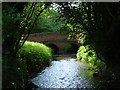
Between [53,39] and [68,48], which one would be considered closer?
[68,48]

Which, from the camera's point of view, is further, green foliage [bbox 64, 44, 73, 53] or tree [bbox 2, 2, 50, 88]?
green foliage [bbox 64, 44, 73, 53]

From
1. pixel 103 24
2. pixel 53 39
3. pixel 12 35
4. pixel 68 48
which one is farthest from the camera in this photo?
pixel 53 39

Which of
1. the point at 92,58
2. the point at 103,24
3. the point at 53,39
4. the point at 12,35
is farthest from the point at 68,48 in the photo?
the point at 12,35

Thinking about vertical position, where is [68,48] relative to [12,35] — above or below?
below

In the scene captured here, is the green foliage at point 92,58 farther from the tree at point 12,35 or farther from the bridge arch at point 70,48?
the bridge arch at point 70,48

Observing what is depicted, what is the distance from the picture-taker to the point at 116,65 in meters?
2.83

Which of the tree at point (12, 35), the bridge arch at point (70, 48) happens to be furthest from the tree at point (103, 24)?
the bridge arch at point (70, 48)

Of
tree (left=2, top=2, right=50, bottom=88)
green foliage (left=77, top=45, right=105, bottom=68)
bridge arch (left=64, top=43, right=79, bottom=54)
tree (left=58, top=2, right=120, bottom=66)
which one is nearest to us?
tree (left=2, top=2, right=50, bottom=88)

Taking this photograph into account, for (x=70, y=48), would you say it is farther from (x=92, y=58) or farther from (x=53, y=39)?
(x=92, y=58)

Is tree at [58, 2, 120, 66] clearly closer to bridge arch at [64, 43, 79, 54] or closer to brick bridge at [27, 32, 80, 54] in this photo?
brick bridge at [27, 32, 80, 54]

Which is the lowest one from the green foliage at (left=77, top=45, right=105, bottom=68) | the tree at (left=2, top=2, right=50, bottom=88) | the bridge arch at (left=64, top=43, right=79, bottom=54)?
the bridge arch at (left=64, top=43, right=79, bottom=54)

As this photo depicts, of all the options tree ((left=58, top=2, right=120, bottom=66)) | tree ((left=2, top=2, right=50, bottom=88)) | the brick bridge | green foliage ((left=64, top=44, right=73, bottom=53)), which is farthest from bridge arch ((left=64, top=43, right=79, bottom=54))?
tree ((left=58, top=2, right=120, bottom=66))

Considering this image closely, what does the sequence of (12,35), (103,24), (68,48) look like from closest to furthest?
(12,35) < (103,24) < (68,48)

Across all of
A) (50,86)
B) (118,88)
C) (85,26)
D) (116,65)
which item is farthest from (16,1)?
(118,88)
